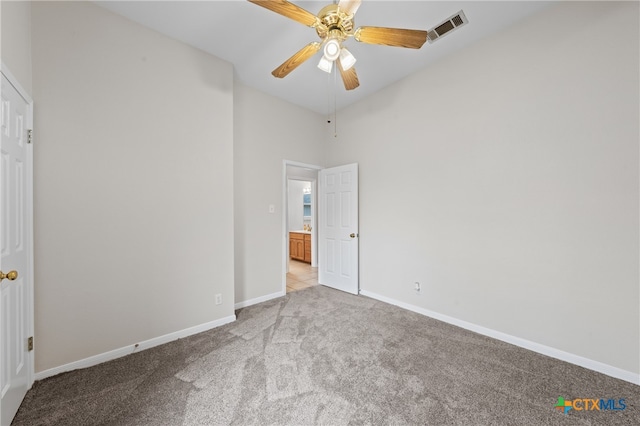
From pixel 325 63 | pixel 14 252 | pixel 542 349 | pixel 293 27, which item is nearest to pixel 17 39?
pixel 14 252

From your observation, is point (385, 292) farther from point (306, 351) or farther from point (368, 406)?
point (368, 406)

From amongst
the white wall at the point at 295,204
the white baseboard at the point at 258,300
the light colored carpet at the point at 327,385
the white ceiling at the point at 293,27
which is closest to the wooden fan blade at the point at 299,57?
the white ceiling at the point at 293,27

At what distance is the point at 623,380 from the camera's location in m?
1.83

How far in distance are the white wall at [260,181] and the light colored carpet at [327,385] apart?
0.97 meters

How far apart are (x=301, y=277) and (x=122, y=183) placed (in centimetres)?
340

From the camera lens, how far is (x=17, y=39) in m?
1.61

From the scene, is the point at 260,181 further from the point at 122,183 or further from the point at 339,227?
the point at 122,183

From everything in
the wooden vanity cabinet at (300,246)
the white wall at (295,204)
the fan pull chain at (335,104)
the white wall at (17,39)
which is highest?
the fan pull chain at (335,104)

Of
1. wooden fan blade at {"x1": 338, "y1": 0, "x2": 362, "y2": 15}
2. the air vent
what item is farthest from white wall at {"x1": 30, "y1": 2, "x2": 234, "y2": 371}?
the air vent

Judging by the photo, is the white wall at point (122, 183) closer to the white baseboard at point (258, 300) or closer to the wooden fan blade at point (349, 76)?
the white baseboard at point (258, 300)

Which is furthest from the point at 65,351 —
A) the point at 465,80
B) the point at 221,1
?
the point at 465,80

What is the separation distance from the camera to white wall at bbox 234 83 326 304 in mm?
3307

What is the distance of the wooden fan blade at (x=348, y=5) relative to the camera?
1.54m

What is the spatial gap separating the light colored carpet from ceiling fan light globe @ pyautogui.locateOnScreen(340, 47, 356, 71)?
2.50 meters
